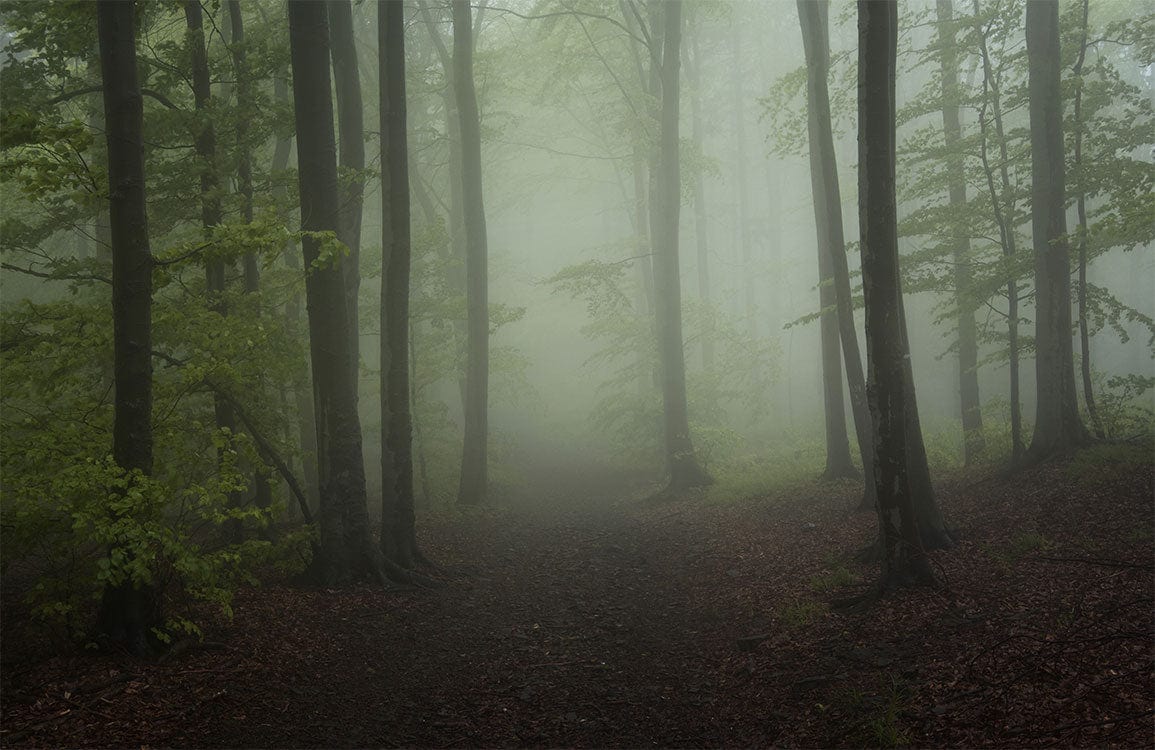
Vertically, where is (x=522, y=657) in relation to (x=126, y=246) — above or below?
below

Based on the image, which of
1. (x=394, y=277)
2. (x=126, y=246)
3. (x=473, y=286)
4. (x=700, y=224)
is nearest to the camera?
(x=126, y=246)

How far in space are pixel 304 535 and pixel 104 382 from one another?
310 inches

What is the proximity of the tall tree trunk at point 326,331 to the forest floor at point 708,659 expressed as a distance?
2.49 feet

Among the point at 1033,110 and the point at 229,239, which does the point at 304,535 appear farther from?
the point at 1033,110

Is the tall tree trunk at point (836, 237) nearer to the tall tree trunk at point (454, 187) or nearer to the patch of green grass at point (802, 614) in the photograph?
the patch of green grass at point (802, 614)

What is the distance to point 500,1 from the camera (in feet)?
76.1

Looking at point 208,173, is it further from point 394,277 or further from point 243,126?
point 394,277

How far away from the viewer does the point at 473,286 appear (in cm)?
1658

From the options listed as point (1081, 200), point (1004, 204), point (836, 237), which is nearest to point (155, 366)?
point (836, 237)

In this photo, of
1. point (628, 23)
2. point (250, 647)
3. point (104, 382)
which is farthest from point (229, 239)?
point (628, 23)

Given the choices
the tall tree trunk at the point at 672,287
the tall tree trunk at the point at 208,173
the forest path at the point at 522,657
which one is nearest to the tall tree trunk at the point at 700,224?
the tall tree trunk at the point at 672,287

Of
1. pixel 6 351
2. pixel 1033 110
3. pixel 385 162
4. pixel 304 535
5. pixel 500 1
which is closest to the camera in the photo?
pixel 6 351

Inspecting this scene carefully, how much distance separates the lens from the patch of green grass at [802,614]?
7.10m

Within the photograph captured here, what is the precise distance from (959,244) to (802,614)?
9480 millimetres
